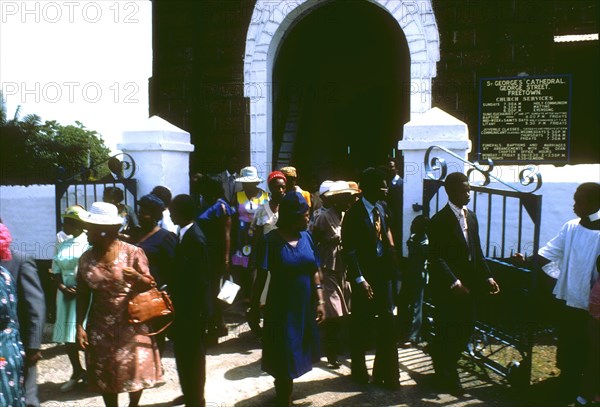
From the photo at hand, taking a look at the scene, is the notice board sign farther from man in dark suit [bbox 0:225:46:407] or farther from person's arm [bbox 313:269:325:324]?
man in dark suit [bbox 0:225:46:407]

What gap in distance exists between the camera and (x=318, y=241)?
599 centimetres

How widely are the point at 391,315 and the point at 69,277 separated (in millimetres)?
2951

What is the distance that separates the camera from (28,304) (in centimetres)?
394

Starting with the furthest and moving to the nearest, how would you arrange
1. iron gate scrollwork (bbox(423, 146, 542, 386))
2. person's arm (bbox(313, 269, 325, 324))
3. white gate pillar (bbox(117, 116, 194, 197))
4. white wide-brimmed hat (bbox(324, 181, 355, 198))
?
white gate pillar (bbox(117, 116, 194, 197)) < white wide-brimmed hat (bbox(324, 181, 355, 198)) < iron gate scrollwork (bbox(423, 146, 542, 386)) < person's arm (bbox(313, 269, 325, 324))

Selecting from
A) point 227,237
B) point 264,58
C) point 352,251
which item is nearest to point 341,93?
point 264,58

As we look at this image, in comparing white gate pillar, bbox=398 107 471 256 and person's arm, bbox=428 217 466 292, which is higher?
white gate pillar, bbox=398 107 471 256

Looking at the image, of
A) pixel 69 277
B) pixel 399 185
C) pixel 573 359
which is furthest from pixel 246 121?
pixel 573 359

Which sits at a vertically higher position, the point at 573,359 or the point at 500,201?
the point at 500,201

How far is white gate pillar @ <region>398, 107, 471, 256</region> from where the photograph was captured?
7.07 metres

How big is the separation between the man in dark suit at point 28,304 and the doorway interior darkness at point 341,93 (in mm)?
7548

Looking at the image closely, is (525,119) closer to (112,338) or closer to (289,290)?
(289,290)

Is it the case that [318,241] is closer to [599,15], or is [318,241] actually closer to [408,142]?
[408,142]

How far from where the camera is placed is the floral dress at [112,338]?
408 centimetres

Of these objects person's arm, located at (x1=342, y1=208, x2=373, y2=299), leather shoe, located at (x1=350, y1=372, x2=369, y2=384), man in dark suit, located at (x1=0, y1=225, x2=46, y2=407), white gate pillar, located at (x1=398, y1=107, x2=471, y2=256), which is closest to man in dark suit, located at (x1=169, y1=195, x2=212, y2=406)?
man in dark suit, located at (x1=0, y1=225, x2=46, y2=407)
